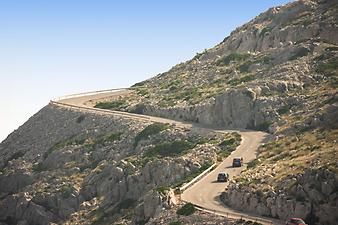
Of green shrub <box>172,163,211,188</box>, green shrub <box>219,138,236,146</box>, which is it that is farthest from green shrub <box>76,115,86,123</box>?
green shrub <box>172,163,211,188</box>

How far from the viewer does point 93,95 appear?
528ft

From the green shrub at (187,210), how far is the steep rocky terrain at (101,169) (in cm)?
401

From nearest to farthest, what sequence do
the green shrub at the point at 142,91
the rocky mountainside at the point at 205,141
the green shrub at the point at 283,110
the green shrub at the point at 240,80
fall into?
1. the rocky mountainside at the point at 205,141
2. the green shrub at the point at 283,110
3. the green shrub at the point at 240,80
4. the green shrub at the point at 142,91

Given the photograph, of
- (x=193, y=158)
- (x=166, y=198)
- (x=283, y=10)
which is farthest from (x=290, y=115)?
(x=283, y=10)

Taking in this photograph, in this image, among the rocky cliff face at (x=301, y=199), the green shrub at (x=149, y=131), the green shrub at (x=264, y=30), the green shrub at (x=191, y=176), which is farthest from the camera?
the green shrub at (x=264, y=30)

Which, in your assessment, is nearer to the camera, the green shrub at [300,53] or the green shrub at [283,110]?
the green shrub at [283,110]

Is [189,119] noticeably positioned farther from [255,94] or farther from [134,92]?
[134,92]

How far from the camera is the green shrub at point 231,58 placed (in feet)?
460

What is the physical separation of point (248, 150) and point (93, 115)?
49534mm

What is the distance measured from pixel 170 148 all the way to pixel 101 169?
12.6 m

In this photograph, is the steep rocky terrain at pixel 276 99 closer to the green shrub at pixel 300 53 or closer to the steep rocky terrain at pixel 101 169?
the green shrub at pixel 300 53

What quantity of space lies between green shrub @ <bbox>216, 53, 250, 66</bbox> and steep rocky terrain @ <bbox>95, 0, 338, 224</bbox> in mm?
335

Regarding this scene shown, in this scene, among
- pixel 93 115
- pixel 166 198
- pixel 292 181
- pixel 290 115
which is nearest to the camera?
pixel 292 181

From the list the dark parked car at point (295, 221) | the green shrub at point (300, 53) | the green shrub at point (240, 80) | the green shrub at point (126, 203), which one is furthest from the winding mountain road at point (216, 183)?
the green shrub at point (300, 53)
